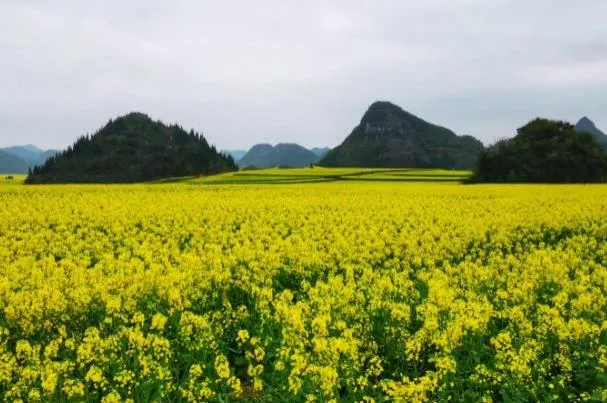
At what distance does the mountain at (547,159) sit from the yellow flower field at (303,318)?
64.3 metres

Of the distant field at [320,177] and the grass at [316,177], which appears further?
A: the distant field at [320,177]

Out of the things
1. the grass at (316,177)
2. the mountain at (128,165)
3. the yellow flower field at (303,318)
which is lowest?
the yellow flower field at (303,318)

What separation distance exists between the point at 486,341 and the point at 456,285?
7.30ft

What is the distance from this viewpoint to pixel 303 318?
28.7 feet

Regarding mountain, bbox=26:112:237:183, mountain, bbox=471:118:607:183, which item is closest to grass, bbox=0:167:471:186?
mountain, bbox=471:118:607:183

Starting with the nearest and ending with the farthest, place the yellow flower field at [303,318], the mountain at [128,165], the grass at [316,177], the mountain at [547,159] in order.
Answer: the yellow flower field at [303,318]
the grass at [316,177]
the mountain at [547,159]
the mountain at [128,165]

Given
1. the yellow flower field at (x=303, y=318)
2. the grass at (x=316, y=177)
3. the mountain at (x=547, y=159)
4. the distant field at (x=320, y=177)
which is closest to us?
the yellow flower field at (x=303, y=318)

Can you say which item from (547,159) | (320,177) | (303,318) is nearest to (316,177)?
(320,177)

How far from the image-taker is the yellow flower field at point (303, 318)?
6961 millimetres

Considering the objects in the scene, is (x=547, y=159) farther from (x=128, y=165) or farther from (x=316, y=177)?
(x=128, y=165)

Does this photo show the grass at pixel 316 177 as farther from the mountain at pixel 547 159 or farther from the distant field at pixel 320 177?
the mountain at pixel 547 159

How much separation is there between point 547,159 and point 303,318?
8168 cm

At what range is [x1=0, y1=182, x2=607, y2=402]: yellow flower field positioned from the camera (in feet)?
22.8

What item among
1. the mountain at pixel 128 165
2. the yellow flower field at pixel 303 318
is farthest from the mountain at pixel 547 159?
the mountain at pixel 128 165
